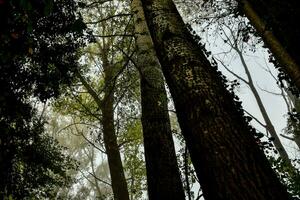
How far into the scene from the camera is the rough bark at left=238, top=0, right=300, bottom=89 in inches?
178

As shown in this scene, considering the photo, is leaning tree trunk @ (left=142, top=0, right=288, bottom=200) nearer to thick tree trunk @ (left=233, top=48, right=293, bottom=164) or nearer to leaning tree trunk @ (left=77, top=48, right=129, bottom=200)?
leaning tree trunk @ (left=77, top=48, right=129, bottom=200)

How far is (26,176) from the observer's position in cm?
876

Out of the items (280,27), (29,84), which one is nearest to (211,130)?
(280,27)

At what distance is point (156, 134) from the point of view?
4.48 meters

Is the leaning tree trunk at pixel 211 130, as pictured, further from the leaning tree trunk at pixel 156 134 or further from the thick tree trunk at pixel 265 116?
the thick tree trunk at pixel 265 116

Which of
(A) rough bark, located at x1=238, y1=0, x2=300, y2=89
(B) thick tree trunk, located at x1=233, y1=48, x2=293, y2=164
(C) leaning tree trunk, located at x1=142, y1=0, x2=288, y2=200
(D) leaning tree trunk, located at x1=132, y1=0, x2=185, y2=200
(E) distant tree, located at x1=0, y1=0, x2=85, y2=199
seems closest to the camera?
(C) leaning tree trunk, located at x1=142, y1=0, x2=288, y2=200

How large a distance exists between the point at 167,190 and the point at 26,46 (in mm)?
4274

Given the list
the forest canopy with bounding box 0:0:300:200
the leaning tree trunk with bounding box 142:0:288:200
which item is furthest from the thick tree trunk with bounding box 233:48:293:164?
the leaning tree trunk with bounding box 142:0:288:200

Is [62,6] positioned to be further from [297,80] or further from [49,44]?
[297,80]

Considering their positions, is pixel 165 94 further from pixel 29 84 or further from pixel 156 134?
pixel 29 84

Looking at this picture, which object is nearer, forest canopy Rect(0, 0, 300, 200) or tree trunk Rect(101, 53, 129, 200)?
forest canopy Rect(0, 0, 300, 200)

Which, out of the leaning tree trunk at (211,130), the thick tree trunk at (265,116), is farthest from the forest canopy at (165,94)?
the thick tree trunk at (265,116)

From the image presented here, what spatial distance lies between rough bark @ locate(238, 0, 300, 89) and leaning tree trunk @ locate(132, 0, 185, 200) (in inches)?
68.7

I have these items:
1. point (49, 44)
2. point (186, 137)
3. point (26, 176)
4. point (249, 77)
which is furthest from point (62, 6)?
point (249, 77)
